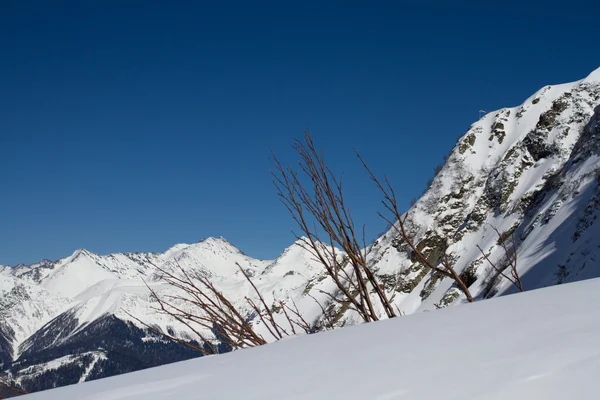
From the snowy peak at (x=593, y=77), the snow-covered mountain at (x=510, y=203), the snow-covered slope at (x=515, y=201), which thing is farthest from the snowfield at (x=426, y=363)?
the snowy peak at (x=593, y=77)

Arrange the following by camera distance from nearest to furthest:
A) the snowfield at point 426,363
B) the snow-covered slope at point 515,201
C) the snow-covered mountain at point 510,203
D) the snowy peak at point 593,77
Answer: the snowfield at point 426,363
the snow-covered slope at point 515,201
the snow-covered mountain at point 510,203
the snowy peak at point 593,77

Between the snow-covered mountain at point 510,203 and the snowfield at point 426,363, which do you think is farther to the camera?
the snow-covered mountain at point 510,203

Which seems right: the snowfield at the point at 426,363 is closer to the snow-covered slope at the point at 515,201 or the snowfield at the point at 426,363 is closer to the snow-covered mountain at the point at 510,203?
the snow-covered slope at the point at 515,201

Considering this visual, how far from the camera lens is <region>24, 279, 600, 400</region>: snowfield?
1000mm

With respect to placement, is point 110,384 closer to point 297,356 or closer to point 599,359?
point 297,356

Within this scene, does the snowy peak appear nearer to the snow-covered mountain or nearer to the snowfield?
the snow-covered mountain

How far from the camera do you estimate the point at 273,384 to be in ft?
4.17

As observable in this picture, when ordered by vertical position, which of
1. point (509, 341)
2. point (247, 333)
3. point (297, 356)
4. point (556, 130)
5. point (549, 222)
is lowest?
point (509, 341)

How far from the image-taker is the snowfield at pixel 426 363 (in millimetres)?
1000

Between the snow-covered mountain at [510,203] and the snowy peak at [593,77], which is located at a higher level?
the snowy peak at [593,77]

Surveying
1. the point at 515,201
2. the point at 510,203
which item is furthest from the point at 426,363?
the point at 510,203

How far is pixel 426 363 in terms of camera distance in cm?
121

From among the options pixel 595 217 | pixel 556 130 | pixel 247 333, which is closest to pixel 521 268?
pixel 595 217

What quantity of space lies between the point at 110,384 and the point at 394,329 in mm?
1053
